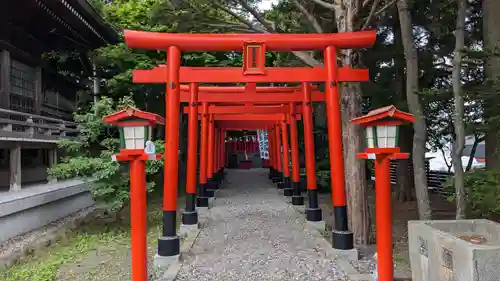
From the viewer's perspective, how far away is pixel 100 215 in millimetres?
12008

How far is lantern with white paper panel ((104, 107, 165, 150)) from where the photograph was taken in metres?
5.20

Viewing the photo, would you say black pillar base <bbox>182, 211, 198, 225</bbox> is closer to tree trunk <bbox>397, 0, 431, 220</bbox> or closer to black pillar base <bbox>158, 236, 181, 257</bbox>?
black pillar base <bbox>158, 236, 181, 257</bbox>

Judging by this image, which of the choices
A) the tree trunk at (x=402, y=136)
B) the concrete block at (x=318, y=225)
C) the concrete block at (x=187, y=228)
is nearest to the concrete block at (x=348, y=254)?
the concrete block at (x=318, y=225)

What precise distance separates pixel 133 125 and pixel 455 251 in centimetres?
369

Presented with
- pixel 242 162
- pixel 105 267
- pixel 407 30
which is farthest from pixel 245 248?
pixel 242 162

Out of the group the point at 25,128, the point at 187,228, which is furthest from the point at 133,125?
the point at 25,128

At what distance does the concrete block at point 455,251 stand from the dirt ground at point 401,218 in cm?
139

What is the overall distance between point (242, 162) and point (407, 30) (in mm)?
25565

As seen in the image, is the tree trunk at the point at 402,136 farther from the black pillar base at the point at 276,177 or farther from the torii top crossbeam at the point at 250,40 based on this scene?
the black pillar base at the point at 276,177

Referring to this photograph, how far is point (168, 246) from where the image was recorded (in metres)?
6.69

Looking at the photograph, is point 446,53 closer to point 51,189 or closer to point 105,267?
point 105,267

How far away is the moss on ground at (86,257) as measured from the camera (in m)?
6.88

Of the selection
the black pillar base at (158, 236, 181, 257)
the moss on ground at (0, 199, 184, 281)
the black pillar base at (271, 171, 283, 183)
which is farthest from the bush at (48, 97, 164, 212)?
the black pillar base at (271, 171, 283, 183)

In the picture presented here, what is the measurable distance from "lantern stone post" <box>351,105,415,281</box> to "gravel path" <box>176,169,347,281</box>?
81cm
